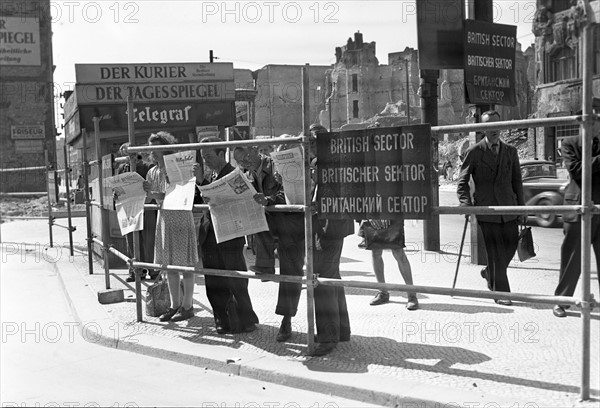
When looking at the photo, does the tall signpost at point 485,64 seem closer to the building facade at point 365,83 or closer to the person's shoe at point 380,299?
the person's shoe at point 380,299

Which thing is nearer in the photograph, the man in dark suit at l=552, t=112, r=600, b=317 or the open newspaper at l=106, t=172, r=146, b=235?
the man in dark suit at l=552, t=112, r=600, b=317

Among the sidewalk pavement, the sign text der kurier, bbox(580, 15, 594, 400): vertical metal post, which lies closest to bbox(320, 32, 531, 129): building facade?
the sign text der kurier

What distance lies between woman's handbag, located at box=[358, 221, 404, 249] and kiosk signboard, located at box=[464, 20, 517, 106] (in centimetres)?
293

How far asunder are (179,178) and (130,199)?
100 cm

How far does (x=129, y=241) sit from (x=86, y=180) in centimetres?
175

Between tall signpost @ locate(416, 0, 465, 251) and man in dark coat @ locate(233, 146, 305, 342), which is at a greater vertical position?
tall signpost @ locate(416, 0, 465, 251)

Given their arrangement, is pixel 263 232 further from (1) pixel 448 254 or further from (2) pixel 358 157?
(1) pixel 448 254

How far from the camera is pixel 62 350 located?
6.82m

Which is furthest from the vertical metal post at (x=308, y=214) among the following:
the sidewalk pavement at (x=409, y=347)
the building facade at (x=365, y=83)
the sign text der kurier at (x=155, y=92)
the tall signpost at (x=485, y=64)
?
the building facade at (x=365, y=83)

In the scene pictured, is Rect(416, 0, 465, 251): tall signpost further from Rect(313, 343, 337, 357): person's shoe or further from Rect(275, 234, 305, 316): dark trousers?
Rect(313, 343, 337, 357): person's shoe

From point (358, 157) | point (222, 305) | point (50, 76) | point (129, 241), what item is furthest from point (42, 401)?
point (50, 76)

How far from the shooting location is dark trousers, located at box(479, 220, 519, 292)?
7195 mm

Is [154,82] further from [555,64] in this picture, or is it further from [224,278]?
[555,64]

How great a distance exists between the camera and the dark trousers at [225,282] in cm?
670
